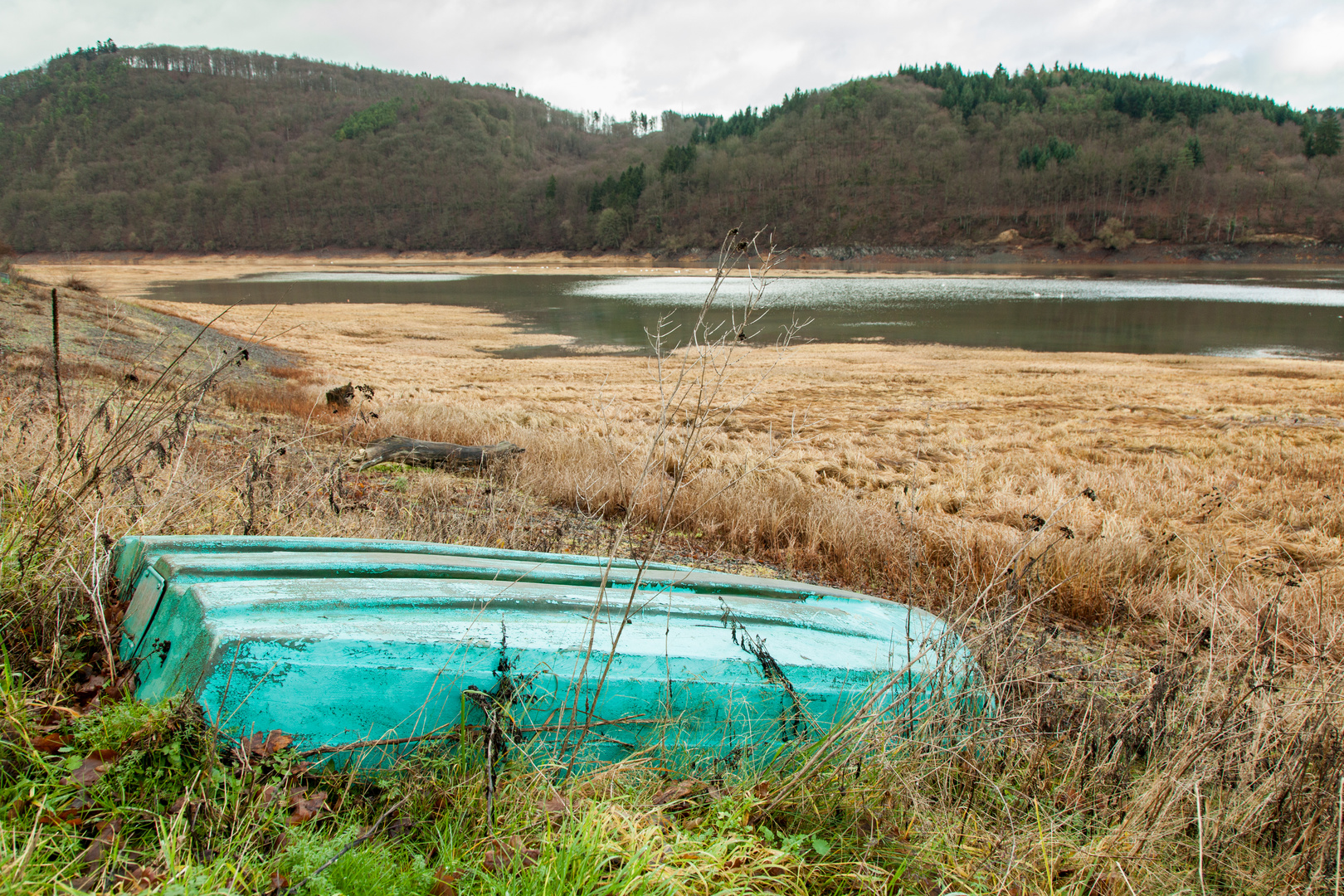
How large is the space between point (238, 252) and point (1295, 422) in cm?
12065

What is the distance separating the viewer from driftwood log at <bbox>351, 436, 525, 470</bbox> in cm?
668

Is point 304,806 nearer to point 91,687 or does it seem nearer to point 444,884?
point 444,884

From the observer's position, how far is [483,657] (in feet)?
6.18

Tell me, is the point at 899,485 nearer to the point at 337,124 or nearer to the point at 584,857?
the point at 584,857

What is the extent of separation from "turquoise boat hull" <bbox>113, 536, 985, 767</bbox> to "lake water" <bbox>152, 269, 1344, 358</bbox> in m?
11.5

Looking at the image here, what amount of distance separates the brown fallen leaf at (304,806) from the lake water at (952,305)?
1230 centimetres

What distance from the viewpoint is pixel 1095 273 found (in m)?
62.3

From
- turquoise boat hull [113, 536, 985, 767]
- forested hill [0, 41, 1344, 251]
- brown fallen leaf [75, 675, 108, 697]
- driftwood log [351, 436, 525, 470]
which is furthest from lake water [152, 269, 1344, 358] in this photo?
forested hill [0, 41, 1344, 251]

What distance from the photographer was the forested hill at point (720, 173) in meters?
88.2

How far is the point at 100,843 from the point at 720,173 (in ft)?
370

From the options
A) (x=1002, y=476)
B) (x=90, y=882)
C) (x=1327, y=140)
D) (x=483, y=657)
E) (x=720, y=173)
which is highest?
(x=1327, y=140)

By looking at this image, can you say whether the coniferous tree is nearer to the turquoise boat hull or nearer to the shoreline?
the shoreline

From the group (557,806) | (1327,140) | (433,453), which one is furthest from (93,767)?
(1327,140)

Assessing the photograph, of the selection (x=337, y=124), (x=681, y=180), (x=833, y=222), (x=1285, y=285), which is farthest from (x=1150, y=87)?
(x=337, y=124)
